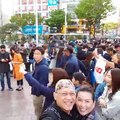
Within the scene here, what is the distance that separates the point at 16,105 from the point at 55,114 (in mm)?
7408

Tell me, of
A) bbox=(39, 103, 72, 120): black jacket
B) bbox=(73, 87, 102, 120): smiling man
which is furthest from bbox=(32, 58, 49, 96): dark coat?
bbox=(39, 103, 72, 120): black jacket

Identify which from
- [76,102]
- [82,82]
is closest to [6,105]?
[82,82]

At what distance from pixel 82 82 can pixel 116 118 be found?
4.69 feet

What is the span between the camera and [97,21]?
5397 cm

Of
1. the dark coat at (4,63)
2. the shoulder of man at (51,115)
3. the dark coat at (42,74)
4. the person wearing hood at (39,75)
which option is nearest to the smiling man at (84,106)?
the shoulder of man at (51,115)

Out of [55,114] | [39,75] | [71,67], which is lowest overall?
[71,67]

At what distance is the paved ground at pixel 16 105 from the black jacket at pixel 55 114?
5717 millimetres

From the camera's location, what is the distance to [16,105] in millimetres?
10500

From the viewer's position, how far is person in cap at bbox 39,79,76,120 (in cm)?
324

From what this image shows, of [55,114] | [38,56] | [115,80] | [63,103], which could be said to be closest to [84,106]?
[63,103]

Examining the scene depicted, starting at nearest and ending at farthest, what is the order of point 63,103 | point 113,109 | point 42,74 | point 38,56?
point 63,103, point 113,109, point 42,74, point 38,56

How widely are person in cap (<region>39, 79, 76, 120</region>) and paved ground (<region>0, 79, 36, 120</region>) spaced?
5665mm

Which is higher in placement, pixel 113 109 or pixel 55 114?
pixel 55 114

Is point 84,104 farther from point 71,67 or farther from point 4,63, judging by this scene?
point 4,63
